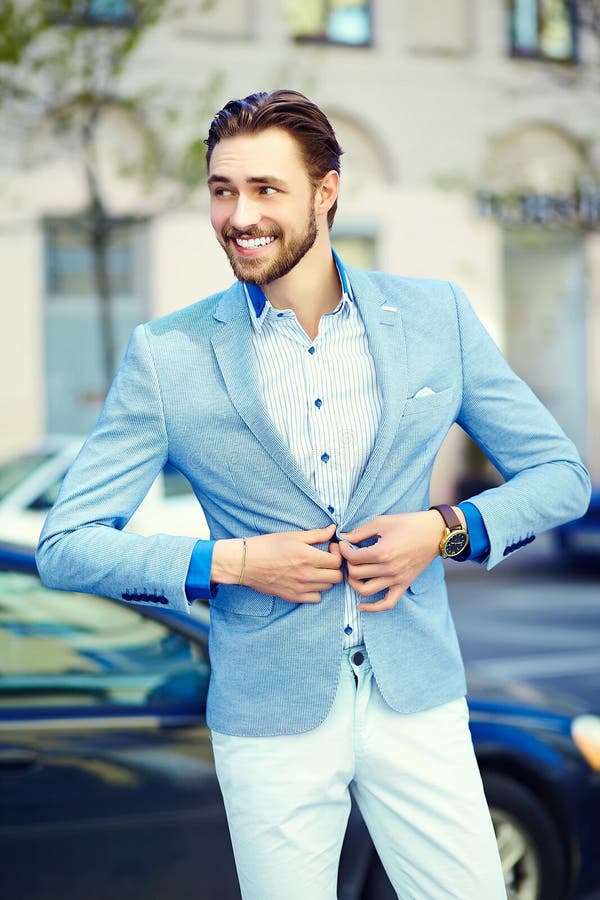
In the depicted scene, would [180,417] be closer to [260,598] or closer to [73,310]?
[260,598]

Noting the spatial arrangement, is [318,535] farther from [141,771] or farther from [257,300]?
[141,771]

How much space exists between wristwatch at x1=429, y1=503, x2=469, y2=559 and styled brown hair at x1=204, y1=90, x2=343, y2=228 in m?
0.57

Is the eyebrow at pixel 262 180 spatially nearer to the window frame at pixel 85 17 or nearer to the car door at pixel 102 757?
the car door at pixel 102 757

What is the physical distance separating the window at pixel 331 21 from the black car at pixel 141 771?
554 inches

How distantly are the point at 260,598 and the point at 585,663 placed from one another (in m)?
6.43

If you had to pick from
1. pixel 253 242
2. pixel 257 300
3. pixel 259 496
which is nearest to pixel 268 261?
pixel 253 242

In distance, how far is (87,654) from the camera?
3.51m

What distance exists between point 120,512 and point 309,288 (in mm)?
489

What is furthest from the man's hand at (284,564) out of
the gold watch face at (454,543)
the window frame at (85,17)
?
the window frame at (85,17)

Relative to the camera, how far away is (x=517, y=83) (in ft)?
57.5

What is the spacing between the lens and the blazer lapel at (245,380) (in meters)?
2.03

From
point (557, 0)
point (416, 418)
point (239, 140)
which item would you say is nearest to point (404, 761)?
point (416, 418)

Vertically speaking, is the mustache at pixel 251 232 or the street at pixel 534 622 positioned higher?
the mustache at pixel 251 232

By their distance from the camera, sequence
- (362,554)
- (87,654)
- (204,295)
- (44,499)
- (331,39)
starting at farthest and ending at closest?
(331,39), (204,295), (44,499), (87,654), (362,554)
